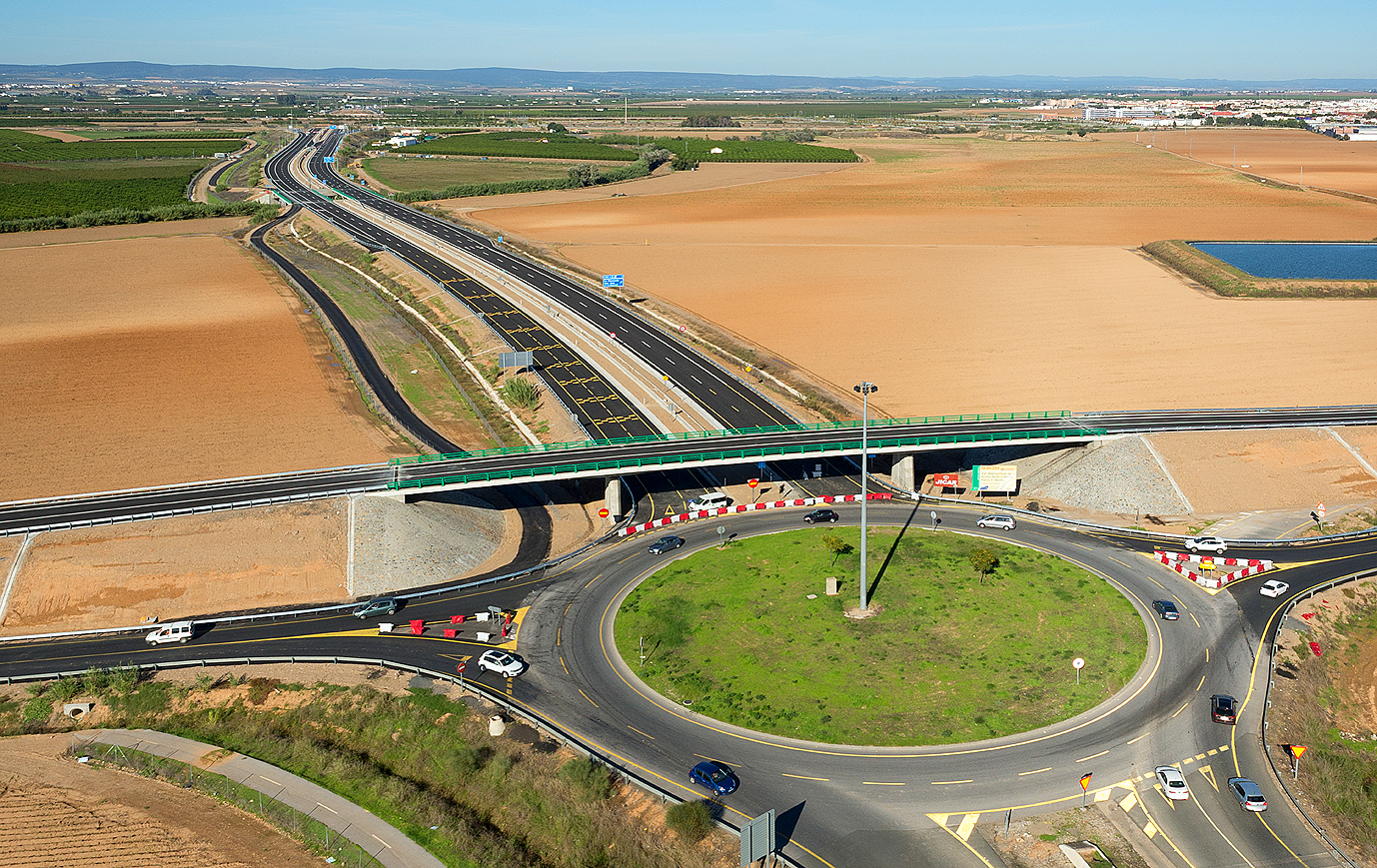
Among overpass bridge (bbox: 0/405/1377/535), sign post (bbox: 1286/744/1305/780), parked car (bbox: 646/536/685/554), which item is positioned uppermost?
overpass bridge (bbox: 0/405/1377/535)

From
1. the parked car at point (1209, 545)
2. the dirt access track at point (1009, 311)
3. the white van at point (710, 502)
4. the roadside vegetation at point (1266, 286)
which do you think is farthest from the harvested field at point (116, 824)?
the roadside vegetation at point (1266, 286)

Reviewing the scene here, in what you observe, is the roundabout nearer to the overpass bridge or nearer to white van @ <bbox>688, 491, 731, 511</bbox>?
white van @ <bbox>688, 491, 731, 511</bbox>

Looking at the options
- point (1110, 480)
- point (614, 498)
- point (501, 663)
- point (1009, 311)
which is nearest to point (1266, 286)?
point (1009, 311)

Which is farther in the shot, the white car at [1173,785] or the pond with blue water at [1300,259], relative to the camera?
the pond with blue water at [1300,259]

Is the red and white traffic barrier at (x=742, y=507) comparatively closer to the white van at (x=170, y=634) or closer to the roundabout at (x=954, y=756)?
the roundabout at (x=954, y=756)

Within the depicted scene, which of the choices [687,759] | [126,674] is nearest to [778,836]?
[687,759]

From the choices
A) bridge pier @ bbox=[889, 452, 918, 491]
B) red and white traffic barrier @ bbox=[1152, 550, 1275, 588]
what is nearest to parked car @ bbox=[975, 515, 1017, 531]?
bridge pier @ bbox=[889, 452, 918, 491]
